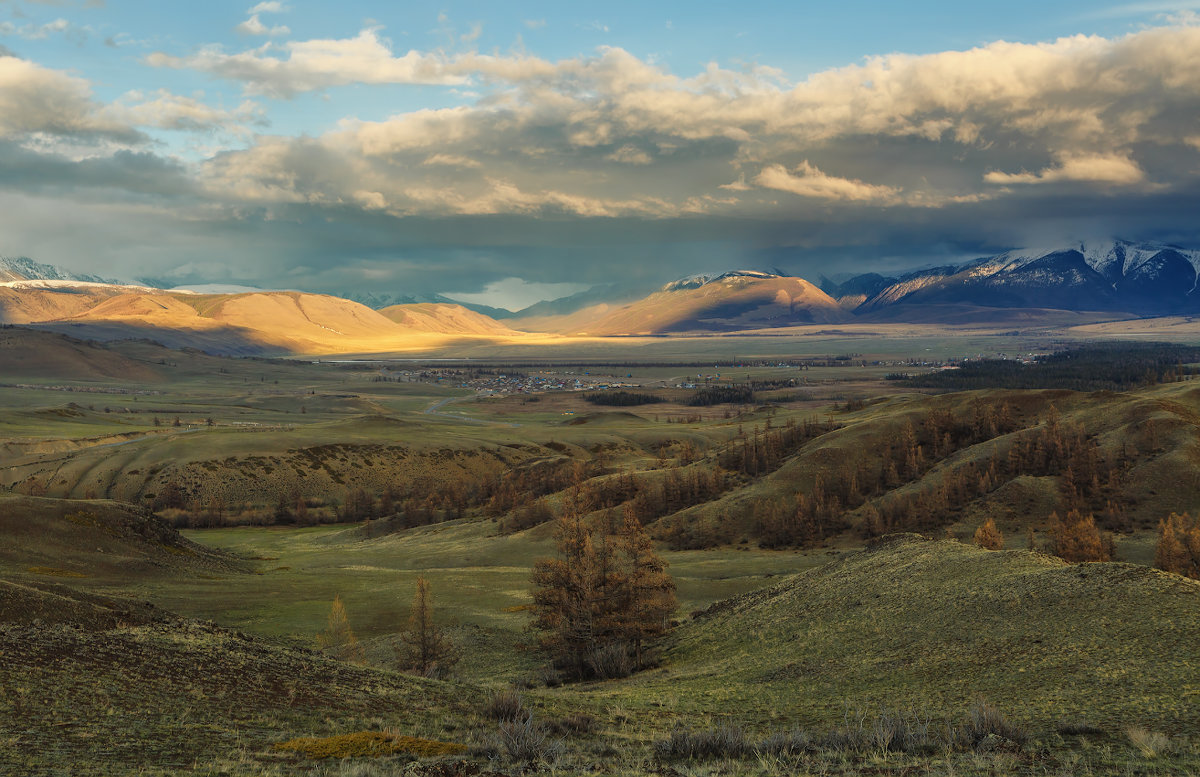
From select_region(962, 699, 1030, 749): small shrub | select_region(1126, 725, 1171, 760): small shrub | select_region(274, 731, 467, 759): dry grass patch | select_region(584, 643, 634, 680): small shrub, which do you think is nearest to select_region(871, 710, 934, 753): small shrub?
select_region(962, 699, 1030, 749): small shrub

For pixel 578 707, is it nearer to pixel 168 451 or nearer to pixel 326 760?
pixel 326 760

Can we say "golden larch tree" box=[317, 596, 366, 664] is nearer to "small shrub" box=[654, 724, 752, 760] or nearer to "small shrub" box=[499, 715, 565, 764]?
"small shrub" box=[499, 715, 565, 764]

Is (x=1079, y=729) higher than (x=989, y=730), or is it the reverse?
(x=989, y=730)

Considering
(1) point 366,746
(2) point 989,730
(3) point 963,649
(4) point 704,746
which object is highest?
(2) point 989,730

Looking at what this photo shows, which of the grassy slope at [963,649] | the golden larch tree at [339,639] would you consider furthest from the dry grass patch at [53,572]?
the grassy slope at [963,649]

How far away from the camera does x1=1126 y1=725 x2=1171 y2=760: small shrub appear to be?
17219 millimetres

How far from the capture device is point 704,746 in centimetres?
1955

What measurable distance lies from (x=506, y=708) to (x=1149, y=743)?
1621cm

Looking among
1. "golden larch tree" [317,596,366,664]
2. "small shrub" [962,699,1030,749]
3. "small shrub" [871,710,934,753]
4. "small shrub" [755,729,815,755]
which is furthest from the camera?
"golden larch tree" [317,596,366,664]

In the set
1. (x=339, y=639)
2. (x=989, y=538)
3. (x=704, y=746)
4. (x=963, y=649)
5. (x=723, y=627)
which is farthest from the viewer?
(x=989, y=538)

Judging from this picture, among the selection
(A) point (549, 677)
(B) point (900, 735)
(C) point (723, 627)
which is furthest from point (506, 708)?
(C) point (723, 627)

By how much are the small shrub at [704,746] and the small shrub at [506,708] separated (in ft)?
18.8

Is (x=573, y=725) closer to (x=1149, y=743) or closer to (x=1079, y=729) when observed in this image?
(x=1079, y=729)

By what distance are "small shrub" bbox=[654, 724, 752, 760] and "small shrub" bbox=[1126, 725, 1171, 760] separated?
320 inches
